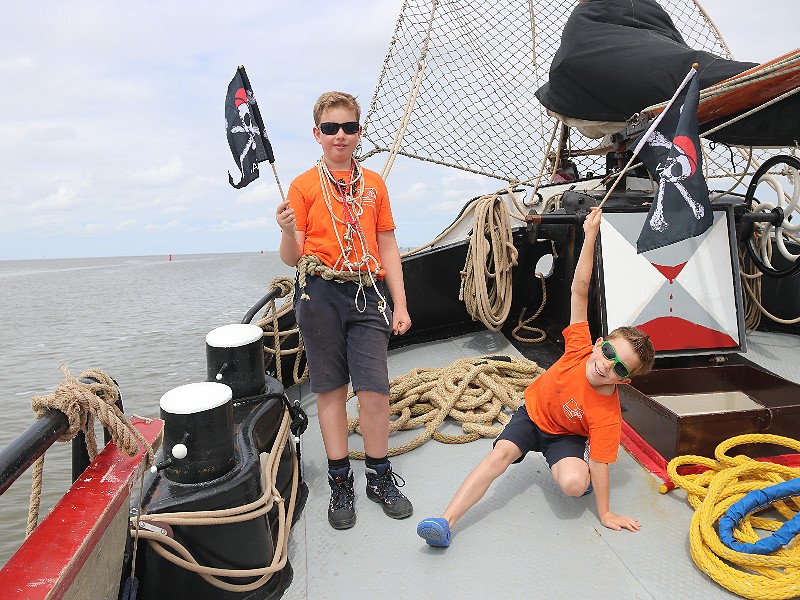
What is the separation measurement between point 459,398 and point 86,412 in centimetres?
187

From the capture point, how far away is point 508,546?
1815mm

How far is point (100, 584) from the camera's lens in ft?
4.04

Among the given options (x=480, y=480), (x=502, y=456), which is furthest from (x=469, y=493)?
(x=502, y=456)

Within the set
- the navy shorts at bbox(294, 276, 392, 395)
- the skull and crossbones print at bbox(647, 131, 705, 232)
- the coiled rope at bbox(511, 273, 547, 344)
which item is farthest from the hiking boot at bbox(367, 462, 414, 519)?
the coiled rope at bbox(511, 273, 547, 344)

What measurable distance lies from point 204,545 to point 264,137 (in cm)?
131

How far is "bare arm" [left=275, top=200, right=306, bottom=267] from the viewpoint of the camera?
1803 millimetres

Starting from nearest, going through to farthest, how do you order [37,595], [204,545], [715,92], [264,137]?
Answer: [37,595] < [204,545] < [264,137] < [715,92]

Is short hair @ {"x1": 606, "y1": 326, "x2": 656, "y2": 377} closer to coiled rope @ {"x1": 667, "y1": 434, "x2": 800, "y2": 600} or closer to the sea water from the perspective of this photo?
coiled rope @ {"x1": 667, "y1": 434, "x2": 800, "y2": 600}

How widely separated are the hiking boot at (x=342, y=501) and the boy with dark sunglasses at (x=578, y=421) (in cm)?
30

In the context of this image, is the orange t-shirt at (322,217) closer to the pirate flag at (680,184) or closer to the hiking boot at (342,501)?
the hiking boot at (342,501)

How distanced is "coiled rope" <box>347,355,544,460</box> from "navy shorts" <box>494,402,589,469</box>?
0.53 metres

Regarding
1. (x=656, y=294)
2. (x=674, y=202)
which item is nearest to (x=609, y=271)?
(x=656, y=294)

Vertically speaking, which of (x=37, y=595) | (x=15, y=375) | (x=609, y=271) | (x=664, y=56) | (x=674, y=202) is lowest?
(x=15, y=375)

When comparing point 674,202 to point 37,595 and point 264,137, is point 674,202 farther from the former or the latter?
point 37,595
